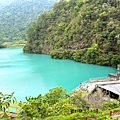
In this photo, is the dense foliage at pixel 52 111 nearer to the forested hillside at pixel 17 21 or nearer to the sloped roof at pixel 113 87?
the sloped roof at pixel 113 87

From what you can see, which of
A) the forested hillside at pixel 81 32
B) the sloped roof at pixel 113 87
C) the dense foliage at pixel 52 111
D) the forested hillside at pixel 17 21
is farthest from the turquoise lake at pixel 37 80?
the forested hillside at pixel 17 21

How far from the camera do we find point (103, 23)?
51.6 meters

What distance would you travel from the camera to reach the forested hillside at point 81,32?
47594 mm

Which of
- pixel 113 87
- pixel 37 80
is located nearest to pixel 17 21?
pixel 37 80

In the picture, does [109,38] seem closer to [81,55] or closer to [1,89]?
[81,55]

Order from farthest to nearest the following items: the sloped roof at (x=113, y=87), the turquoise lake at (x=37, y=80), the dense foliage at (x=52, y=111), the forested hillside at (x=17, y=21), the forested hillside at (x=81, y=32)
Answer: the forested hillside at (x=17, y=21) < the forested hillside at (x=81, y=32) < the turquoise lake at (x=37, y=80) < the sloped roof at (x=113, y=87) < the dense foliage at (x=52, y=111)

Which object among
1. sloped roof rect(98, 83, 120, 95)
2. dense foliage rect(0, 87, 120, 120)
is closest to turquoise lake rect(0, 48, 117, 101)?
sloped roof rect(98, 83, 120, 95)

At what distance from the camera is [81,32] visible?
187 ft

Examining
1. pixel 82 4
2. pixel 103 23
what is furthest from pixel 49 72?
pixel 82 4

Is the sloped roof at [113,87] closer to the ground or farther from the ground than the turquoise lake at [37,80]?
farther from the ground

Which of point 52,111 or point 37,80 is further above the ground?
point 52,111

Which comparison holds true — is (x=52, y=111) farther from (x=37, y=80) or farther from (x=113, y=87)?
(x=37, y=80)

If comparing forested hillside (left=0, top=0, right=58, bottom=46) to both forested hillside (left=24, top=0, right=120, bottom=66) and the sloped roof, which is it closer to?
forested hillside (left=24, top=0, right=120, bottom=66)

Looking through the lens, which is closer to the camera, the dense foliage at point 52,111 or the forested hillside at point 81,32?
the dense foliage at point 52,111
